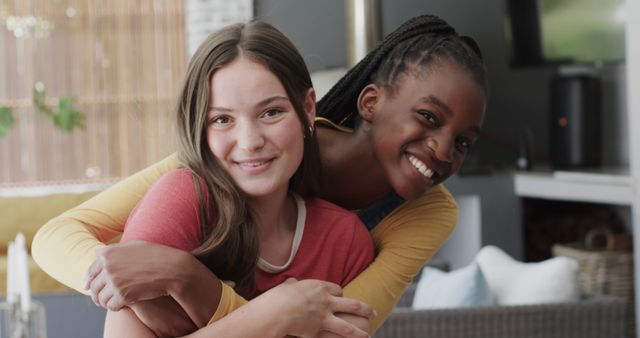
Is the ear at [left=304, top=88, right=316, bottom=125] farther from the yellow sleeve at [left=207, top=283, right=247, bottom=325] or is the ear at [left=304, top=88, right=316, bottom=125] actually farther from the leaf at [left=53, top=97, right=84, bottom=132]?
the leaf at [left=53, top=97, right=84, bottom=132]

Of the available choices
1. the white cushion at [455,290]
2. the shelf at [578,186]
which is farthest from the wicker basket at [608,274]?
the white cushion at [455,290]

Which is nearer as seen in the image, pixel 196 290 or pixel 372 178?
pixel 196 290

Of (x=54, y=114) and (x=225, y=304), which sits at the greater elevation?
(x=225, y=304)

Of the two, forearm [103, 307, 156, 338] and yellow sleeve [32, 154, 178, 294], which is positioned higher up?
yellow sleeve [32, 154, 178, 294]

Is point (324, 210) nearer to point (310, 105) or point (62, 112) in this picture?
point (310, 105)

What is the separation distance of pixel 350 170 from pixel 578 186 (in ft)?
10.7

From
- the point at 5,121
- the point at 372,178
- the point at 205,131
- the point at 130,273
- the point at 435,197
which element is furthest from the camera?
the point at 5,121

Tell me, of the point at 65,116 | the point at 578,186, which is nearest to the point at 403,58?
the point at 578,186

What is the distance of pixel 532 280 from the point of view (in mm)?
3141

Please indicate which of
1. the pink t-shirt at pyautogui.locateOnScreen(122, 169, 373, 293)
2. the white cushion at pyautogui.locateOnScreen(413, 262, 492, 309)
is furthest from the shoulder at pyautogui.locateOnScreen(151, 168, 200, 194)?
the white cushion at pyautogui.locateOnScreen(413, 262, 492, 309)

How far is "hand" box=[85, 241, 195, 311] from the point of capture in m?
0.82

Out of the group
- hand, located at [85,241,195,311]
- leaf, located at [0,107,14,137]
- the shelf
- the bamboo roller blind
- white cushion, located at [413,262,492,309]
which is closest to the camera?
hand, located at [85,241,195,311]

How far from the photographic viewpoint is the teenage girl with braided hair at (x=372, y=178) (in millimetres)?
842

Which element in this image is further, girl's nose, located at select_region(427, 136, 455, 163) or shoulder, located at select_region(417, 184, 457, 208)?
shoulder, located at select_region(417, 184, 457, 208)
